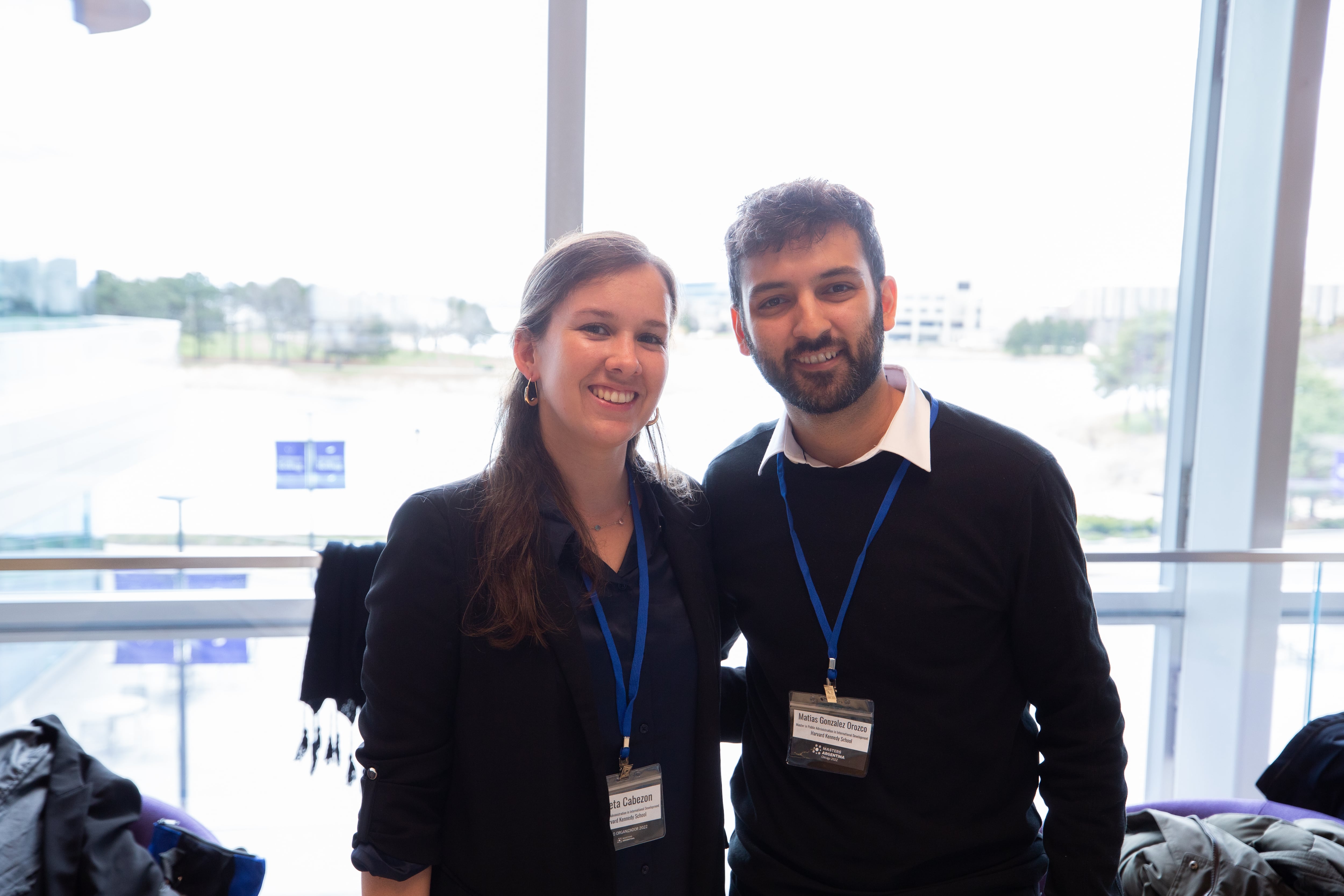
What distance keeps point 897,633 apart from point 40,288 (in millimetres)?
2655

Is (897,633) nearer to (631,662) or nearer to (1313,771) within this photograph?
(631,662)

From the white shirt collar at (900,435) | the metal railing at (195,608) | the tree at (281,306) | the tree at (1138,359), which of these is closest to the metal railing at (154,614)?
the metal railing at (195,608)

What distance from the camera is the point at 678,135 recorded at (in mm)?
2645

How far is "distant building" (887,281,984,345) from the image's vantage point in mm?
2863

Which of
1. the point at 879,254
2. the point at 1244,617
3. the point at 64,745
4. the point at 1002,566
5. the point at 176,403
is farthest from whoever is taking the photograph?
the point at 1244,617

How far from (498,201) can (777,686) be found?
1.84 meters

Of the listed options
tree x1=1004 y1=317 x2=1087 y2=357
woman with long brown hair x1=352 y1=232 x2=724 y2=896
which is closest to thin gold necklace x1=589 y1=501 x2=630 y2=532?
woman with long brown hair x1=352 y1=232 x2=724 y2=896

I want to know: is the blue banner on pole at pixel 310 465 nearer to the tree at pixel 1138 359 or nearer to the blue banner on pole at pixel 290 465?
the blue banner on pole at pixel 290 465

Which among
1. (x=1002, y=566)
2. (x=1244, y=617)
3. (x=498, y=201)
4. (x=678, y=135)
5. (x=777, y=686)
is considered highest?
(x=678, y=135)

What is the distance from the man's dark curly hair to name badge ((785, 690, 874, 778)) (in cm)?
75

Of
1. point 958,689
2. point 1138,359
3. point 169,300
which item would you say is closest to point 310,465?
point 169,300

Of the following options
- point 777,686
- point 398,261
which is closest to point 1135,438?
point 777,686

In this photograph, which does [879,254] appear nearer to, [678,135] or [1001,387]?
[678,135]

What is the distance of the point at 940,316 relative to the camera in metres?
2.87
